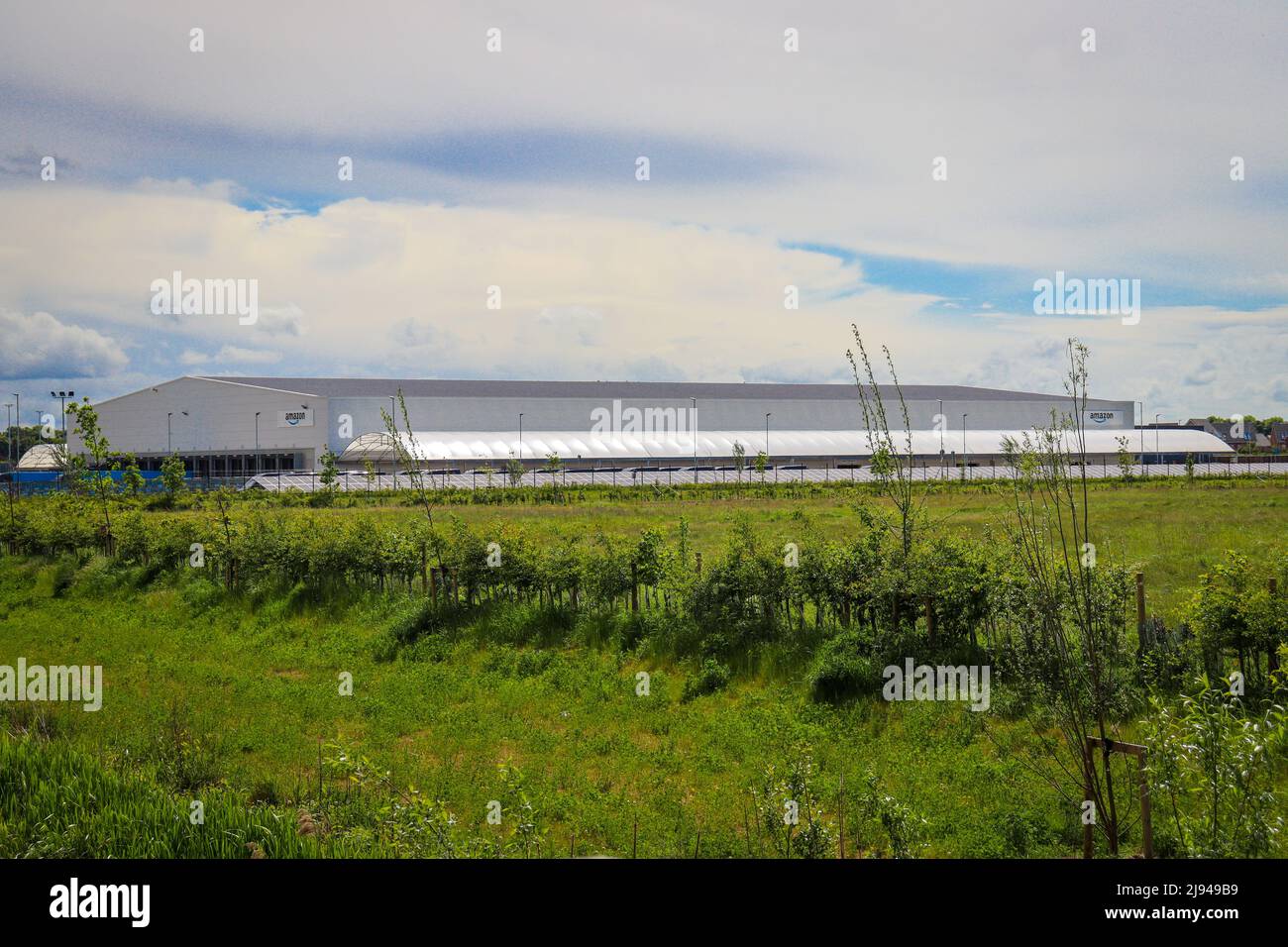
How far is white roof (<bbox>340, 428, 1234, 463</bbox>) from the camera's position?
60781 millimetres

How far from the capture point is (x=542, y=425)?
69562 mm

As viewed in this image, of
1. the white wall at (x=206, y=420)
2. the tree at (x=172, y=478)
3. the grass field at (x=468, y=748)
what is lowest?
the grass field at (x=468, y=748)

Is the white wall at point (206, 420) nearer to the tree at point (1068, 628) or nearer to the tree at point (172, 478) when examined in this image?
the tree at point (172, 478)

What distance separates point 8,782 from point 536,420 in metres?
63.8

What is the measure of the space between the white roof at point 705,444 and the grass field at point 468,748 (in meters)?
44.9

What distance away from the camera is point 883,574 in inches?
416

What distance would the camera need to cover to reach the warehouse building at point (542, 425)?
61.8 meters

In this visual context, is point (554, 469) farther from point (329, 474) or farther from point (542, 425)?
point (542, 425)

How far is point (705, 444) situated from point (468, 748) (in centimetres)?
5877

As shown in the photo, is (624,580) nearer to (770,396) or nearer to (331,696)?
(331,696)

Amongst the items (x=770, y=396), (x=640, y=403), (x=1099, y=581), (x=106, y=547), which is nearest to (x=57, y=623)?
(x=106, y=547)

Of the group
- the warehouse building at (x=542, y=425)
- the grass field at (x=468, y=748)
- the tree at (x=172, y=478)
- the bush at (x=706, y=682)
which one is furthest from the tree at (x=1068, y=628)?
the warehouse building at (x=542, y=425)

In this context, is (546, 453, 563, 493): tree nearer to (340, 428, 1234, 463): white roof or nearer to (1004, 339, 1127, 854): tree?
(340, 428, 1234, 463): white roof

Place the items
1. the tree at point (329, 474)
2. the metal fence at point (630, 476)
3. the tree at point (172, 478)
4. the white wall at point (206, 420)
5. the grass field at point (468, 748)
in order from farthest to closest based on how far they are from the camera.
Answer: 1. the white wall at point (206, 420)
2. the metal fence at point (630, 476)
3. the tree at point (329, 474)
4. the tree at point (172, 478)
5. the grass field at point (468, 748)
